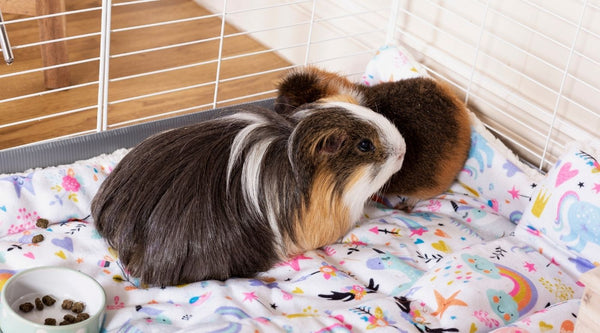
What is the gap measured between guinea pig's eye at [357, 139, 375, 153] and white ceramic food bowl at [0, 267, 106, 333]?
0.60 metres

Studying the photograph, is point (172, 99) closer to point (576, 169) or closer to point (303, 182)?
point (303, 182)

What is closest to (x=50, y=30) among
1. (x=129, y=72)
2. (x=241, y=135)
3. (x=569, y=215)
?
(x=129, y=72)

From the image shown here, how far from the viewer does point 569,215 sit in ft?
5.47

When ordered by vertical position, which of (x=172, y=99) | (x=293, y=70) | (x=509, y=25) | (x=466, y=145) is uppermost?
(x=509, y=25)

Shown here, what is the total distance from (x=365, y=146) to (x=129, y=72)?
1304mm

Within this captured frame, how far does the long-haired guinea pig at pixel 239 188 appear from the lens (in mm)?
1533

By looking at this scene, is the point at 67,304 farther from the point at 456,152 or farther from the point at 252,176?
the point at 456,152

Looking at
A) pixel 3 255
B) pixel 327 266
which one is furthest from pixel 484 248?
pixel 3 255

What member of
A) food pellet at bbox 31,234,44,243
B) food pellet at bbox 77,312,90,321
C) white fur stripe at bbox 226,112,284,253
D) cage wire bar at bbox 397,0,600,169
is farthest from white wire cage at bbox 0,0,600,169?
food pellet at bbox 77,312,90,321

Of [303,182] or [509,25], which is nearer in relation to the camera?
[303,182]

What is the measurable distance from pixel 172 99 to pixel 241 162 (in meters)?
1.04

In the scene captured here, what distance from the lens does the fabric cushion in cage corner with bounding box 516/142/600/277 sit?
1637mm

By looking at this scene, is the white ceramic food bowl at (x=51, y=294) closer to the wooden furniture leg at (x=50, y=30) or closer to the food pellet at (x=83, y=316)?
the food pellet at (x=83, y=316)

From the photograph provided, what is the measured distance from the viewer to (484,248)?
1.66 m
